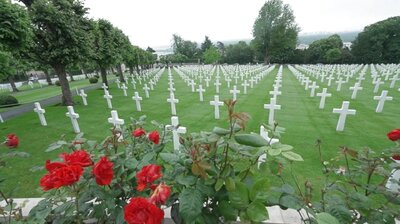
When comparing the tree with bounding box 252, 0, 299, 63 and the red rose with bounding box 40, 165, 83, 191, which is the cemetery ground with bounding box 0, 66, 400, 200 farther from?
the tree with bounding box 252, 0, 299, 63

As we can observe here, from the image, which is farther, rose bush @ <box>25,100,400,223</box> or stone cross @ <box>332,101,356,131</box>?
stone cross @ <box>332,101,356,131</box>

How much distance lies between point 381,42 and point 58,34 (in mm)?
53513

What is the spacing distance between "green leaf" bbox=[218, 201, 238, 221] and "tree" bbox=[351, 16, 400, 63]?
54060 millimetres

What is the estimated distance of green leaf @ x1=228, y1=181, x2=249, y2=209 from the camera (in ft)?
3.86

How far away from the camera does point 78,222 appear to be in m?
1.56

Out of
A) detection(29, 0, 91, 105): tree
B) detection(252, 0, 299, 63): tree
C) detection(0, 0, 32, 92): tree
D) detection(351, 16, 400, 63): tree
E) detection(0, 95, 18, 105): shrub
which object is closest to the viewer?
detection(0, 0, 32, 92): tree

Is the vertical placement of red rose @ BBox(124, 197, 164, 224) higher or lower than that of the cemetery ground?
higher

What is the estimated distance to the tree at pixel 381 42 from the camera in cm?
3916

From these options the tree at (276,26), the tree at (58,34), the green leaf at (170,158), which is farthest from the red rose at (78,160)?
the tree at (276,26)

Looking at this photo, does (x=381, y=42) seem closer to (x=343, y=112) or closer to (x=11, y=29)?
(x=343, y=112)

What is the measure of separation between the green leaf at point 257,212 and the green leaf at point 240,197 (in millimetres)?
34

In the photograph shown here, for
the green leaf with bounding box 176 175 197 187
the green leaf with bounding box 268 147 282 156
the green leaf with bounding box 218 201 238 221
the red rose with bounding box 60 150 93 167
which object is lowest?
the green leaf with bounding box 218 201 238 221

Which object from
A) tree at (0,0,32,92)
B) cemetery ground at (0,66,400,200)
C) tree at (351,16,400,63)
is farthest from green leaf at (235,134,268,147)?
tree at (351,16,400,63)

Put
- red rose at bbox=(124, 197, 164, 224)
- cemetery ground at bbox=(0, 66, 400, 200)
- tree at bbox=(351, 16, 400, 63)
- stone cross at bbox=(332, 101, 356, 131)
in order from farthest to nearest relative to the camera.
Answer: tree at bbox=(351, 16, 400, 63) → stone cross at bbox=(332, 101, 356, 131) → cemetery ground at bbox=(0, 66, 400, 200) → red rose at bbox=(124, 197, 164, 224)
